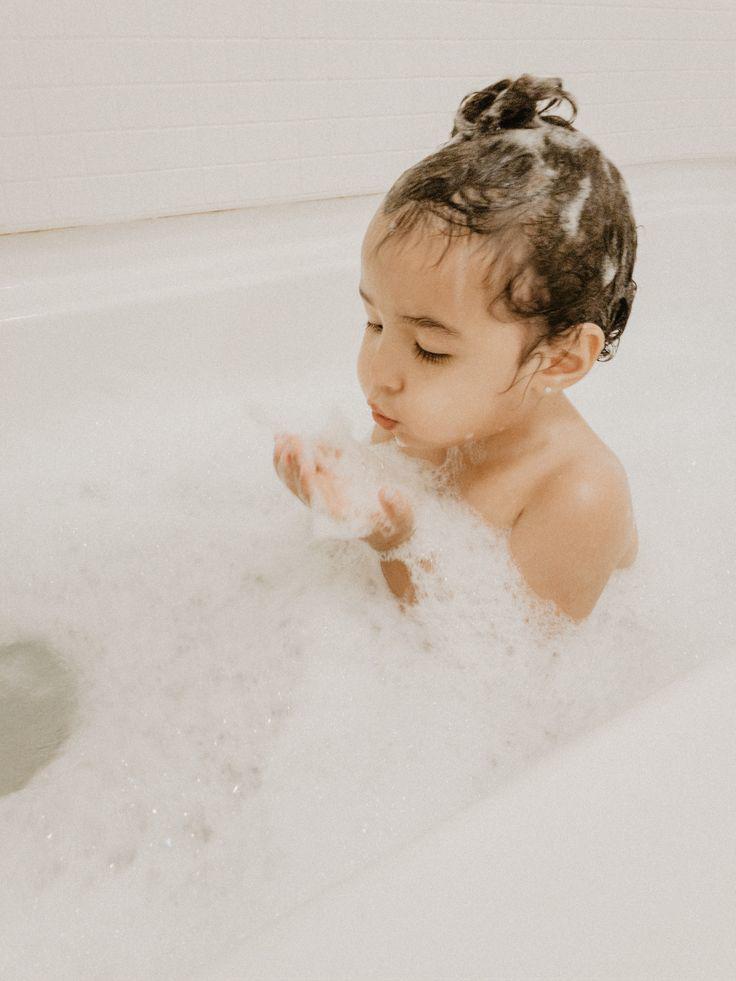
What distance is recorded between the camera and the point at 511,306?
27.2 inches

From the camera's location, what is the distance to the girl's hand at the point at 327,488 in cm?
78

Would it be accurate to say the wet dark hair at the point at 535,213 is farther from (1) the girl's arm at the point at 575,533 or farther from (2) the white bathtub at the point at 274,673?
(2) the white bathtub at the point at 274,673

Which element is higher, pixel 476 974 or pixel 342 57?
pixel 342 57

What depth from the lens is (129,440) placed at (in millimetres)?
1277

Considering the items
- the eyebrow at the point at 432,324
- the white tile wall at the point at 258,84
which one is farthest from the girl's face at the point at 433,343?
the white tile wall at the point at 258,84

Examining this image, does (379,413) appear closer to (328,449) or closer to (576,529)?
(328,449)

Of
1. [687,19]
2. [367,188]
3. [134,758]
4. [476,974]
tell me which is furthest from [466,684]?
[687,19]

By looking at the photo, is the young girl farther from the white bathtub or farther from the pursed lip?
the white bathtub

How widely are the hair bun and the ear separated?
21 cm

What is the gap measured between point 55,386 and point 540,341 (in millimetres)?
821

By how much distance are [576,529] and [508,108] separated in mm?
429

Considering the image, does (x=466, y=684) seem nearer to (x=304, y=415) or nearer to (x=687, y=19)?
(x=304, y=415)

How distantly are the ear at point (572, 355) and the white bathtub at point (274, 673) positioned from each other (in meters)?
0.30

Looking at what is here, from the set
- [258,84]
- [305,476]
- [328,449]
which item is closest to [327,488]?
[305,476]
